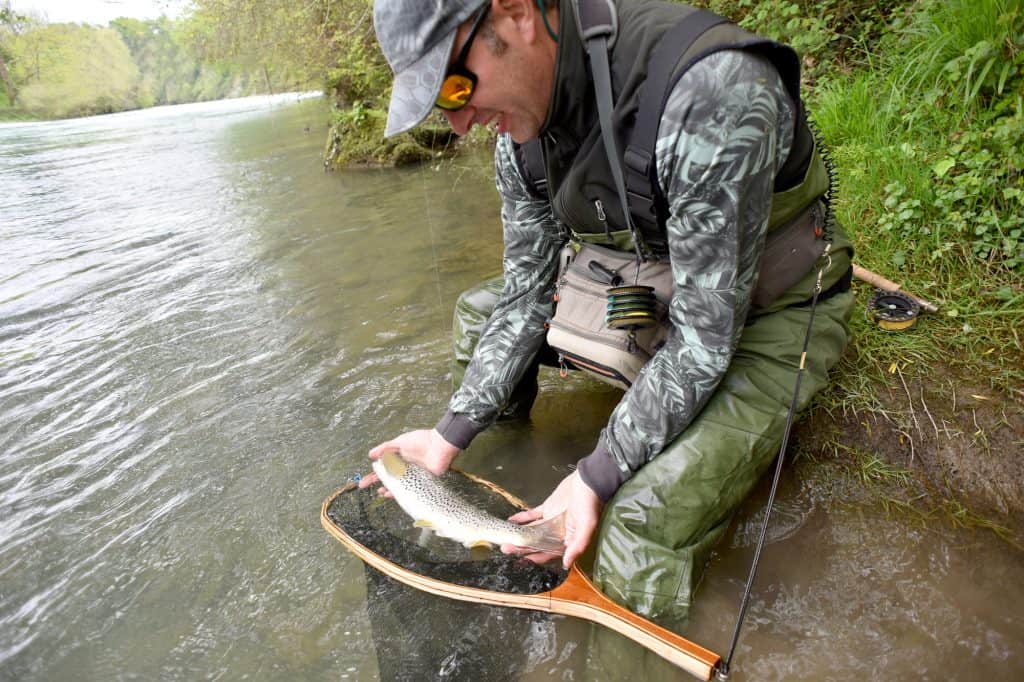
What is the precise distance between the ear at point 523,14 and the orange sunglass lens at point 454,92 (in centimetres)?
18

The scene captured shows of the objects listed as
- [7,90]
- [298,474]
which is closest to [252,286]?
[298,474]

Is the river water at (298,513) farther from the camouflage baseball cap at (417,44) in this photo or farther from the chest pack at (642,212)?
the camouflage baseball cap at (417,44)

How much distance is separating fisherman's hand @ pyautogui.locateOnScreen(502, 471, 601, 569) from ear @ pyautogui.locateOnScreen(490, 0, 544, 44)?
4.52 feet

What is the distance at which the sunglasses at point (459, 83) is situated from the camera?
1587mm

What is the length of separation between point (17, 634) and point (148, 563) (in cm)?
50

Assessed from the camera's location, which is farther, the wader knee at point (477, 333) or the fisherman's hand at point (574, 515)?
the wader knee at point (477, 333)

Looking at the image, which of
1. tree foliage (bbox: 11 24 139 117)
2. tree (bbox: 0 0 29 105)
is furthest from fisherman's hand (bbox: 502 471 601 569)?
tree (bbox: 0 0 29 105)

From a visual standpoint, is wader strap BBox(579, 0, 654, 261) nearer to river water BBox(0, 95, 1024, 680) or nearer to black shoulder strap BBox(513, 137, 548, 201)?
black shoulder strap BBox(513, 137, 548, 201)

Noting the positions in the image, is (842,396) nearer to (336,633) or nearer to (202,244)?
(336,633)

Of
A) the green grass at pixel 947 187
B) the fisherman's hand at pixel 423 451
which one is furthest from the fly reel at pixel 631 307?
the green grass at pixel 947 187

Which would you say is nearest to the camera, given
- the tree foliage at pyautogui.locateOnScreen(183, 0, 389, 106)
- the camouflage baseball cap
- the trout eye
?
the camouflage baseball cap

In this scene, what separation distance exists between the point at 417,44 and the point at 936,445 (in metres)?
2.44

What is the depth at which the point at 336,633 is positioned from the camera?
2346 millimetres

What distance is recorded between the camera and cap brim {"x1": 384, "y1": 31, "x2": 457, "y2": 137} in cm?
159
